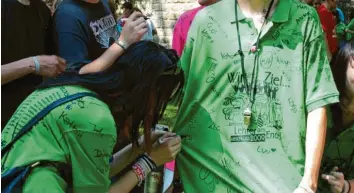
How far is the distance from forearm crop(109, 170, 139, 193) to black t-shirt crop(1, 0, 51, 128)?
0.61 meters

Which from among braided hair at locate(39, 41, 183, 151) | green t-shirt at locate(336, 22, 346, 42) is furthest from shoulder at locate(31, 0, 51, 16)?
green t-shirt at locate(336, 22, 346, 42)

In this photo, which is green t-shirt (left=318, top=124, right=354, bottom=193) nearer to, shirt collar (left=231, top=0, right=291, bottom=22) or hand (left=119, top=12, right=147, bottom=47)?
shirt collar (left=231, top=0, right=291, bottom=22)

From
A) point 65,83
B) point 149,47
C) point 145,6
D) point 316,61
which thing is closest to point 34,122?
point 65,83

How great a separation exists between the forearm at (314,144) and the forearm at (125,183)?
26.2 inches

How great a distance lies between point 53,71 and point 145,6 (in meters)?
8.59

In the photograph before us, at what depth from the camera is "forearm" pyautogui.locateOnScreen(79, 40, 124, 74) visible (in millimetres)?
2554

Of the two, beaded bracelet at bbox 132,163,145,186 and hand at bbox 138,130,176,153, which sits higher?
hand at bbox 138,130,176,153

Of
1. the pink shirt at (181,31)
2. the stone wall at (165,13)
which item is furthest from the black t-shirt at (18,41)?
the stone wall at (165,13)

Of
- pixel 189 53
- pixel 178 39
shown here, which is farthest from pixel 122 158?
pixel 178 39

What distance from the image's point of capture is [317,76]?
2.31 m

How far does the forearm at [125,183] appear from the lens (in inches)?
94.6

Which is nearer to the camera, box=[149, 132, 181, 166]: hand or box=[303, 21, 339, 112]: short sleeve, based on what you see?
box=[303, 21, 339, 112]: short sleeve

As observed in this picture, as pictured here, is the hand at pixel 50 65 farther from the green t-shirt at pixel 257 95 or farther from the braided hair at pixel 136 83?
the green t-shirt at pixel 257 95

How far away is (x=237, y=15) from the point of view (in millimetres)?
2426
